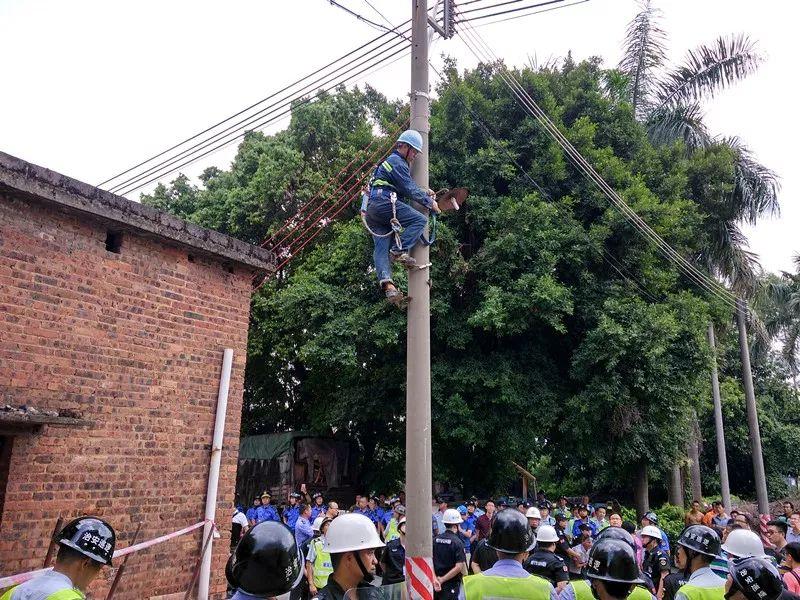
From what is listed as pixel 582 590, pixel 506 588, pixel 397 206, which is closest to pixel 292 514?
pixel 397 206

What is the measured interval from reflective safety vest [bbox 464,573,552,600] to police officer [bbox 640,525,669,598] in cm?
489

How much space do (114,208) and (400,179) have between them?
3771 millimetres

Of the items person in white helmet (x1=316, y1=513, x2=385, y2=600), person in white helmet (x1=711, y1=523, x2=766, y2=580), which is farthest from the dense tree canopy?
person in white helmet (x1=316, y1=513, x2=385, y2=600)

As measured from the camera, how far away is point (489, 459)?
61.8 ft

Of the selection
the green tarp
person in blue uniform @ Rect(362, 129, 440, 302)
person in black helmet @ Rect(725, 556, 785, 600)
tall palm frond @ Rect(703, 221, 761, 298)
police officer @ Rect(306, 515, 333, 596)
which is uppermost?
tall palm frond @ Rect(703, 221, 761, 298)

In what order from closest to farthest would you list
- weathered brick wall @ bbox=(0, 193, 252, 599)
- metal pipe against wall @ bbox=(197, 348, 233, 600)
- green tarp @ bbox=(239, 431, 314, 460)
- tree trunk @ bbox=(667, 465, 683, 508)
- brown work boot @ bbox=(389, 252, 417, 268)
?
1. brown work boot @ bbox=(389, 252, 417, 268)
2. weathered brick wall @ bbox=(0, 193, 252, 599)
3. metal pipe against wall @ bbox=(197, 348, 233, 600)
4. green tarp @ bbox=(239, 431, 314, 460)
5. tree trunk @ bbox=(667, 465, 683, 508)

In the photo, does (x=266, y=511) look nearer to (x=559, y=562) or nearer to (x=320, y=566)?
(x=320, y=566)

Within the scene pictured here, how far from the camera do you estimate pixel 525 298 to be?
1538cm

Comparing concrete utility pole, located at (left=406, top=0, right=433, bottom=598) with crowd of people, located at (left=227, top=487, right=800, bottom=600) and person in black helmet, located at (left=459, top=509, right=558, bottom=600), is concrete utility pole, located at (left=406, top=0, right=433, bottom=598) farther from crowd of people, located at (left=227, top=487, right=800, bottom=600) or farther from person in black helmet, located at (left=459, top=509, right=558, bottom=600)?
person in black helmet, located at (left=459, top=509, right=558, bottom=600)

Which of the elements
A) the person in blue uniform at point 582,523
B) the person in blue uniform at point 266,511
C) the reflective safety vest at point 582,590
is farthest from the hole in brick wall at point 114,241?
→ the person in blue uniform at point 582,523

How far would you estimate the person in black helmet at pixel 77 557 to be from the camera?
342 cm

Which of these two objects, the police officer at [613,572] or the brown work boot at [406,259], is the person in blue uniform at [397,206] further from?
the police officer at [613,572]

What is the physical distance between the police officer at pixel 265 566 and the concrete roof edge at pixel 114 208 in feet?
18.2

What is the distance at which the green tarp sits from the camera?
66.5ft
